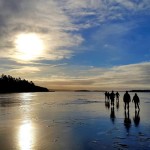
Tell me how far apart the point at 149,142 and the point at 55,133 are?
246 inches

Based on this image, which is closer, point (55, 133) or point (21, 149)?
point (21, 149)

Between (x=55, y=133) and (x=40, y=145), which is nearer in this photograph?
(x=40, y=145)

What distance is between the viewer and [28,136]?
17703mm

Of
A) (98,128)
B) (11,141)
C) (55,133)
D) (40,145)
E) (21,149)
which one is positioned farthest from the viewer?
(98,128)

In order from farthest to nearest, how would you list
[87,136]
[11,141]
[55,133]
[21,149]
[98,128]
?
[98,128]
[55,133]
[87,136]
[11,141]
[21,149]

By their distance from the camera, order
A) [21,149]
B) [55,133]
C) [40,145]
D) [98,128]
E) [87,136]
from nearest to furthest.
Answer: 1. [21,149]
2. [40,145]
3. [87,136]
4. [55,133]
5. [98,128]

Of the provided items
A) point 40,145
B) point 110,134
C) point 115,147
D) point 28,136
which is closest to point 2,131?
point 28,136

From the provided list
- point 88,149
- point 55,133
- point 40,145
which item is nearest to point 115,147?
point 88,149

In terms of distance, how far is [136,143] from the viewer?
1527 centimetres

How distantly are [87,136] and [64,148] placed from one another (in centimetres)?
358

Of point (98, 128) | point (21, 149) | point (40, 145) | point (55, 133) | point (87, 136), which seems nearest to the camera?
point (21, 149)

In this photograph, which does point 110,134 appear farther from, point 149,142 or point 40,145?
point 40,145

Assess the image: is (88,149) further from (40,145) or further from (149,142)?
(149,142)

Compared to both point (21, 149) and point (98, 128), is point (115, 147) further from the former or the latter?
point (98, 128)
